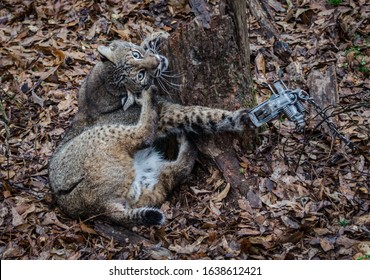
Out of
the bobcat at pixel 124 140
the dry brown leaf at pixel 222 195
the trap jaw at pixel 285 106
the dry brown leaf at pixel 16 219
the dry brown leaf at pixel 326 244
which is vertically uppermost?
the trap jaw at pixel 285 106

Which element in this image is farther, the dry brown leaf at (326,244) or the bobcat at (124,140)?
the bobcat at (124,140)

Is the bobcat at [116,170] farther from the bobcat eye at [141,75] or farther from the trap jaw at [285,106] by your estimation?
the trap jaw at [285,106]

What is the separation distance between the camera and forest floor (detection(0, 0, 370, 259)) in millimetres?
5184

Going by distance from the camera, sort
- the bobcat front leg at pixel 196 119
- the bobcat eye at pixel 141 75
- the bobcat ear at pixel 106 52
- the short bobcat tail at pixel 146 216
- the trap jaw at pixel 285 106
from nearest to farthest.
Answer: the short bobcat tail at pixel 146 216 < the trap jaw at pixel 285 106 < the bobcat front leg at pixel 196 119 < the bobcat eye at pixel 141 75 < the bobcat ear at pixel 106 52

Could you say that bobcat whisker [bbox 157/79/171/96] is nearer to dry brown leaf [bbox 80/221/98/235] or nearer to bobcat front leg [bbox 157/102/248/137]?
bobcat front leg [bbox 157/102/248/137]

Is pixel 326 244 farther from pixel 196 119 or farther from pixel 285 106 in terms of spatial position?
pixel 196 119

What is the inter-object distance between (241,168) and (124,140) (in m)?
1.22

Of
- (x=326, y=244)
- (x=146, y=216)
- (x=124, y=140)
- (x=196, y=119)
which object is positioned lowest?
(x=326, y=244)

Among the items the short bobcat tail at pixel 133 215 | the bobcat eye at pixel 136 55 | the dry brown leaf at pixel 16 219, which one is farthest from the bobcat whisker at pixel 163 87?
the dry brown leaf at pixel 16 219

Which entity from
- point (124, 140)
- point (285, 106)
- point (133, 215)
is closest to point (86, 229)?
point (133, 215)

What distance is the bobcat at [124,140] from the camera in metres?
5.66

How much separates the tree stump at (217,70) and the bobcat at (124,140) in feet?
0.46

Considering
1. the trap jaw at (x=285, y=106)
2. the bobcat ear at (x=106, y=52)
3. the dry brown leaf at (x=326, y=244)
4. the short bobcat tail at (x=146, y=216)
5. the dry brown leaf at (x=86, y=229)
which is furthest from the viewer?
the bobcat ear at (x=106, y=52)

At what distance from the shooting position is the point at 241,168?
5766mm
